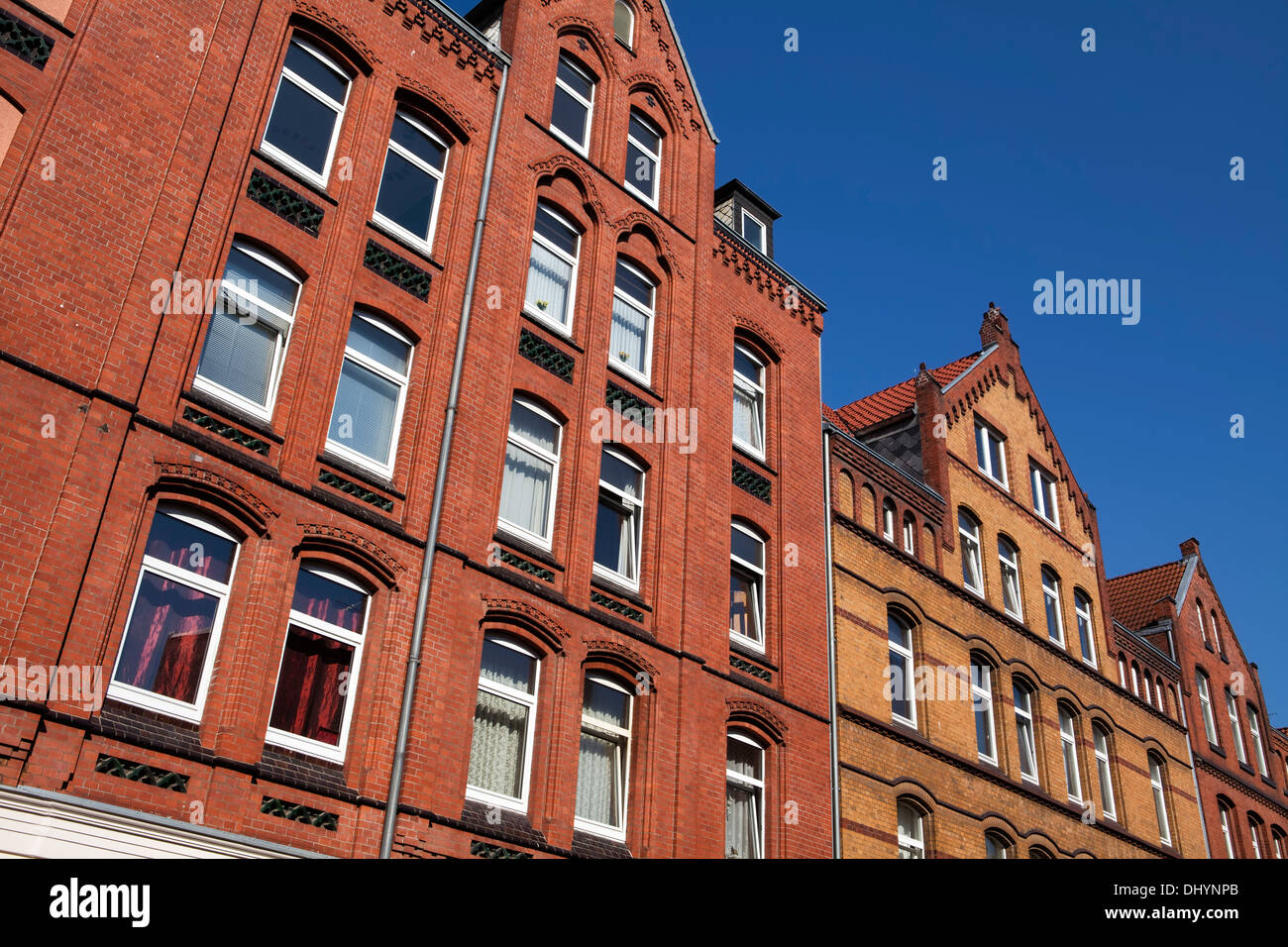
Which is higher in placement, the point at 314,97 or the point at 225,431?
the point at 314,97

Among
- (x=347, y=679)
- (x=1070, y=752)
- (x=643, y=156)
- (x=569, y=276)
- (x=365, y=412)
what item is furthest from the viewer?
(x=1070, y=752)

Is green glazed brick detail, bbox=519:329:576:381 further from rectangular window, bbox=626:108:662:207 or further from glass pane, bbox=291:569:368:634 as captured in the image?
glass pane, bbox=291:569:368:634

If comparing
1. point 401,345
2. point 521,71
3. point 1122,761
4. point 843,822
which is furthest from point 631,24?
point 1122,761

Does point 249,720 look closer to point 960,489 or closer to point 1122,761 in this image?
point 960,489

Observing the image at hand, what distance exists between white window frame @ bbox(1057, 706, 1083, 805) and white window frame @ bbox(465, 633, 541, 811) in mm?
14233

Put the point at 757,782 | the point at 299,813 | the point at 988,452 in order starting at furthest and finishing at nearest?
the point at 988,452
the point at 757,782
the point at 299,813

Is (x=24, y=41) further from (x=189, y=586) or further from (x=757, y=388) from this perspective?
(x=757, y=388)

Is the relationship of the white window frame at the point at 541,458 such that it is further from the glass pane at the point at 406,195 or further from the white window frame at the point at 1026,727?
the white window frame at the point at 1026,727

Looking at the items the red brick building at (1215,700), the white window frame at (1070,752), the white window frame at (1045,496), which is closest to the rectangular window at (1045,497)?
the white window frame at (1045,496)

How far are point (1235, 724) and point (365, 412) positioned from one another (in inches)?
1155

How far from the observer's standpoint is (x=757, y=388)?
20328 mm

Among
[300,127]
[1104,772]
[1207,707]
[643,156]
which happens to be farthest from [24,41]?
[1207,707]

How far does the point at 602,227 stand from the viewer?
59.0ft
